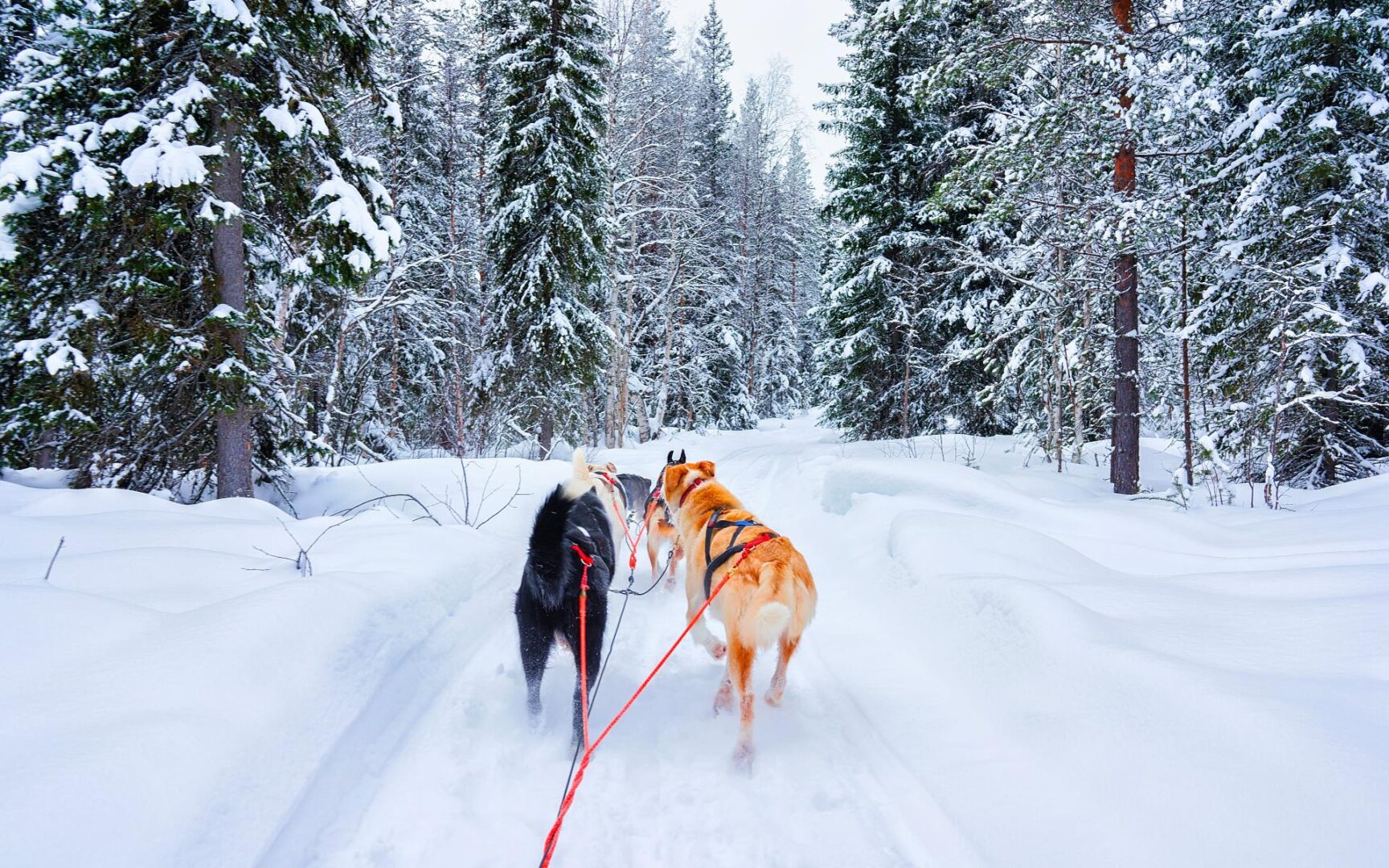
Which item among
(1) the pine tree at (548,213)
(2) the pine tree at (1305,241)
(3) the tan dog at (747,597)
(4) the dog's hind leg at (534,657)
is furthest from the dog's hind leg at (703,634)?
(1) the pine tree at (548,213)

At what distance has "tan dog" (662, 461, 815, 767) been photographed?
251cm

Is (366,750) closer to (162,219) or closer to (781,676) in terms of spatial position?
(781,676)

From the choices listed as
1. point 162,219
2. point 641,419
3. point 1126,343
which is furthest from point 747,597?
point 641,419

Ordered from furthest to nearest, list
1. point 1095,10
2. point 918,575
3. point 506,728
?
point 1095,10, point 918,575, point 506,728

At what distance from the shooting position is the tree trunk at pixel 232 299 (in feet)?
17.3

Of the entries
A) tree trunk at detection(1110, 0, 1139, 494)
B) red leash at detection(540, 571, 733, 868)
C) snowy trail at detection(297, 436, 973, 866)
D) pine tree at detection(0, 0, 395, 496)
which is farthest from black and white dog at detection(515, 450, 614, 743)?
tree trunk at detection(1110, 0, 1139, 494)

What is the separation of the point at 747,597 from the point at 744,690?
0.45 metres

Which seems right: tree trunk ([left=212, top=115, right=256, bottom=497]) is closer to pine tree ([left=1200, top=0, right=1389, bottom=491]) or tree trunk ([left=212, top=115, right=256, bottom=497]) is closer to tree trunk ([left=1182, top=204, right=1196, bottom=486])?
tree trunk ([left=1182, top=204, right=1196, bottom=486])

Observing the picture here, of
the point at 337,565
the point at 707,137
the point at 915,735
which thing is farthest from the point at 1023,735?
the point at 707,137

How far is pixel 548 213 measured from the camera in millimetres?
11656

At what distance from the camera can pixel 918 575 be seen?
4.29 metres

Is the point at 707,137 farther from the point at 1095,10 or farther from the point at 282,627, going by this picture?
the point at 282,627

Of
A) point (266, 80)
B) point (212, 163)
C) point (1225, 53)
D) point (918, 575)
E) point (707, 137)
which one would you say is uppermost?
point (707, 137)

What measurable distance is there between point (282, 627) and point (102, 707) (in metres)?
0.72
